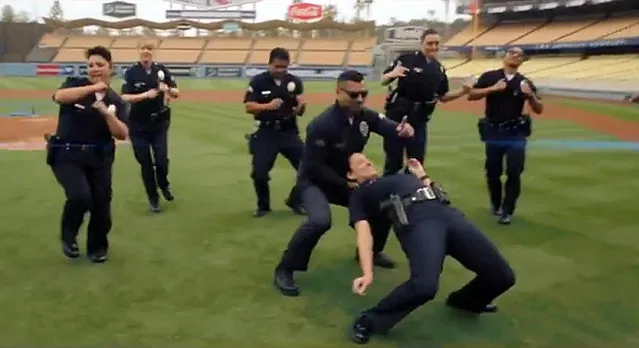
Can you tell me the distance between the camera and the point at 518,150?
8.45 m

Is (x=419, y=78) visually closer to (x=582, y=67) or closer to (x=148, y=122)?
(x=148, y=122)

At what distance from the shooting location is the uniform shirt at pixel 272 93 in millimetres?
8750

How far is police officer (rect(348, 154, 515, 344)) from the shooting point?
501 cm

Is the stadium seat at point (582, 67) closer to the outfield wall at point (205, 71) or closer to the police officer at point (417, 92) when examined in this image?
the outfield wall at point (205, 71)

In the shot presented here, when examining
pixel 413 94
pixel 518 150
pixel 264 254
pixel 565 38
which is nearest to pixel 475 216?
pixel 518 150

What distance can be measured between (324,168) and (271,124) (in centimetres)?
258

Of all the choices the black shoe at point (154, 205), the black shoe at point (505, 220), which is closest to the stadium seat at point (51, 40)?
the black shoe at point (154, 205)

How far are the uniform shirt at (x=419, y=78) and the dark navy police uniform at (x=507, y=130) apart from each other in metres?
0.55

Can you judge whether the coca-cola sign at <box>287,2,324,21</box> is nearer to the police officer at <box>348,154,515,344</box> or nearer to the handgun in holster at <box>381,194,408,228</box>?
the police officer at <box>348,154,515,344</box>

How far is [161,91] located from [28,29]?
70.3m

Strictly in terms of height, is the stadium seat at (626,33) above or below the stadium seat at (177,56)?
above

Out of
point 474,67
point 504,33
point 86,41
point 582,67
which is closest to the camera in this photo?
point 582,67

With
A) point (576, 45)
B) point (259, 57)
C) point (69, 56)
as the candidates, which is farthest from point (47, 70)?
point (576, 45)

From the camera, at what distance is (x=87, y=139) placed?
664cm
